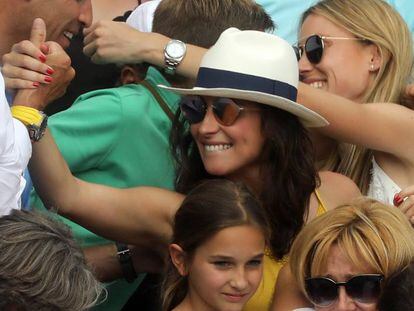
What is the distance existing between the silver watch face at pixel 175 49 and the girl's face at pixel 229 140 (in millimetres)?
333

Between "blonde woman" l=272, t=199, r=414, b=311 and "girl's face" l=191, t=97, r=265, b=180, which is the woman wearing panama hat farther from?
"blonde woman" l=272, t=199, r=414, b=311

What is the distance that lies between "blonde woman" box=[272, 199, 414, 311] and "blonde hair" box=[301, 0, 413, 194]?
724 mm

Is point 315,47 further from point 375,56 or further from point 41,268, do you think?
point 41,268

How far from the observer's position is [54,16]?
348 cm

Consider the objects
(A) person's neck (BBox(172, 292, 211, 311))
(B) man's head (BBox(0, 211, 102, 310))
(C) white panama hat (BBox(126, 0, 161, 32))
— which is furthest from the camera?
(C) white panama hat (BBox(126, 0, 161, 32))

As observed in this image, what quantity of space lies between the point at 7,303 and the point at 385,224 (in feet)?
4.21

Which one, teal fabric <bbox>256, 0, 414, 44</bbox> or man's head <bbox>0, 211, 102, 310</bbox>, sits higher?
man's head <bbox>0, 211, 102, 310</bbox>

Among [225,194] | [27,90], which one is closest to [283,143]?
[225,194]

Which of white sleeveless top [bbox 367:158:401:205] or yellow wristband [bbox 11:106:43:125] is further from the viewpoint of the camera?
white sleeveless top [bbox 367:158:401:205]

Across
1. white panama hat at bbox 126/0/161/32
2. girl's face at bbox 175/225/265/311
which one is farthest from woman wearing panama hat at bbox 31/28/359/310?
white panama hat at bbox 126/0/161/32

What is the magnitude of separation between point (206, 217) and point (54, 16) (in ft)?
2.82

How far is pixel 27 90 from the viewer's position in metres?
3.19

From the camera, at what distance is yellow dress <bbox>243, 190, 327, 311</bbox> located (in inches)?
131

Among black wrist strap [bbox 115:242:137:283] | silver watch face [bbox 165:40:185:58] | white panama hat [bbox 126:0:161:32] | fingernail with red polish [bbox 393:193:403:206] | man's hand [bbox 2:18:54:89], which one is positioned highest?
man's hand [bbox 2:18:54:89]
